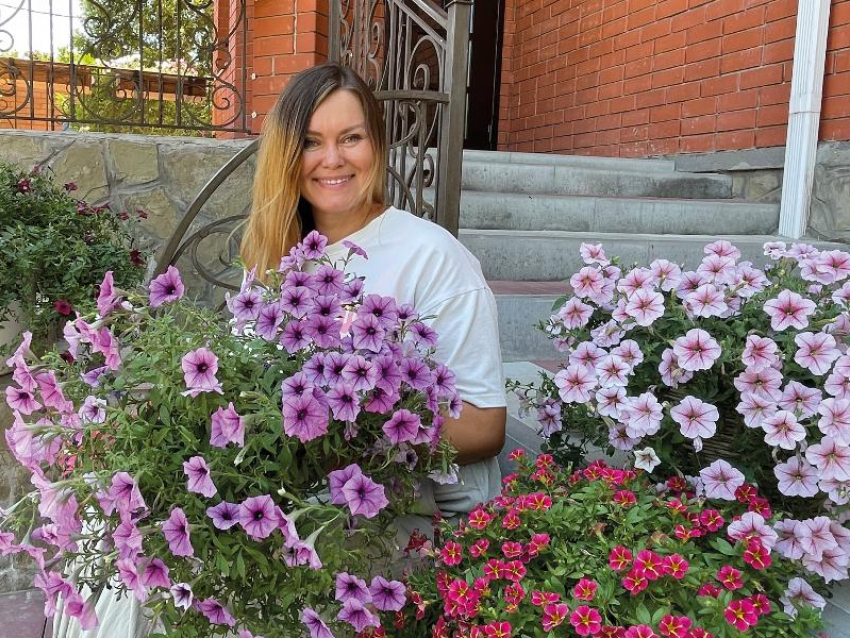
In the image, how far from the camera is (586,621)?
1.01m

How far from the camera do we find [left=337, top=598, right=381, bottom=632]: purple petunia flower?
1031 mm

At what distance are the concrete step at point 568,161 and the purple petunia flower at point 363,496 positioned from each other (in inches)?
131

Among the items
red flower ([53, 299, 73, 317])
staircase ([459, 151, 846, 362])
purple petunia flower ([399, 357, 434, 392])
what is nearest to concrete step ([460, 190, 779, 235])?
staircase ([459, 151, 846, 362])

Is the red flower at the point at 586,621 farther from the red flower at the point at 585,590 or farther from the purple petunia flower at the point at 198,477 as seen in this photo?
the purple petunia flower at the point at 198,477

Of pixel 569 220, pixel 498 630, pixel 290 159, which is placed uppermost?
pixel 290 159

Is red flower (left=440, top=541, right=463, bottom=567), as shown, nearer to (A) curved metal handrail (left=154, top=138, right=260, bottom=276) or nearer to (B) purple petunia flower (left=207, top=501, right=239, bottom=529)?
(B) purple petunia flower (left=207, top=501, right=239, bottom=529)

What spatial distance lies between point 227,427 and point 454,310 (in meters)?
0.62

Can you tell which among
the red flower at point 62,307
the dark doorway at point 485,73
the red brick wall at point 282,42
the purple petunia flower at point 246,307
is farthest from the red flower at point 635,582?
the dark doorway at point 485,73

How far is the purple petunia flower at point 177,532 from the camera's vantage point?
0.96 meters

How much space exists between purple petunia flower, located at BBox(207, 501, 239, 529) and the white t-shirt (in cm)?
56

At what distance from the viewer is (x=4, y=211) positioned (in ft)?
8.76

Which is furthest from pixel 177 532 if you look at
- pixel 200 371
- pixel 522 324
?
pixel 522 324

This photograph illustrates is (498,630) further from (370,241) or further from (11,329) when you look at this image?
(11,329)

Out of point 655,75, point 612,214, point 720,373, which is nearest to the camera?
point 720,373
